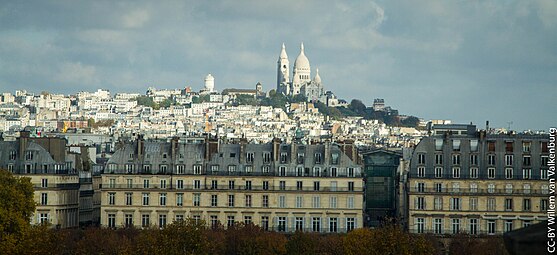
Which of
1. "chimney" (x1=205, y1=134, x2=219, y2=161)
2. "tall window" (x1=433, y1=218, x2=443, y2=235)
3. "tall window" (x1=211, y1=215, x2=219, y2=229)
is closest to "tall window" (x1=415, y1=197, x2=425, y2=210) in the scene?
"tall window" (x1=433, y1=218, x2=443, y2=235)

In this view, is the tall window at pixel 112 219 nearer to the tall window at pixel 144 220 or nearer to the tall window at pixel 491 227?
the tall window at pixel 144 220

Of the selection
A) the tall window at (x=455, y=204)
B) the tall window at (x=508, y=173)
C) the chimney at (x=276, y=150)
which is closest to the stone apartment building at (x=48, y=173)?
the chimney at (x=276, y=150)

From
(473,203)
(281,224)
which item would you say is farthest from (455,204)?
(281,224)

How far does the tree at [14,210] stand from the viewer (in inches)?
1773

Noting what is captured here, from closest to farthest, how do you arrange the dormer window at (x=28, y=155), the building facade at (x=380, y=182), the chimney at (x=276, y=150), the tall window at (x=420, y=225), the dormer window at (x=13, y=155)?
the tall window at (x=420, y=225), the chimney at (x=276, y=150), the dormer window at (x=28, y=155), the dormer window at (x=13, y=155), the building facade at (x=380, y=182)

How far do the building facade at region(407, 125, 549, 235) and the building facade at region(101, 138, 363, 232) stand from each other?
9.52ft

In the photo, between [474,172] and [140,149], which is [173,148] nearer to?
[140,149]

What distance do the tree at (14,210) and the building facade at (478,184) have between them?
1658 centimetres

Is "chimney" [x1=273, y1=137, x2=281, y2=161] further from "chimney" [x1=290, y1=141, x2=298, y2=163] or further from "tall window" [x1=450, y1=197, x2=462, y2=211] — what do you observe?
"tall window" [x1=450, y1=197, x2=462, y2=211]

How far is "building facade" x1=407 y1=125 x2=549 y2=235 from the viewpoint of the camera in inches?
2170

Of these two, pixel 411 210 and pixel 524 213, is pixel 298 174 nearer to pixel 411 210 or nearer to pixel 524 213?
pixel 411 210

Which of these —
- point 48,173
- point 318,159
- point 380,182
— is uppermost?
point 318,159

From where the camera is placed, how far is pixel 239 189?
57062mm

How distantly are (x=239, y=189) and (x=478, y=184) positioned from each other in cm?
1061
